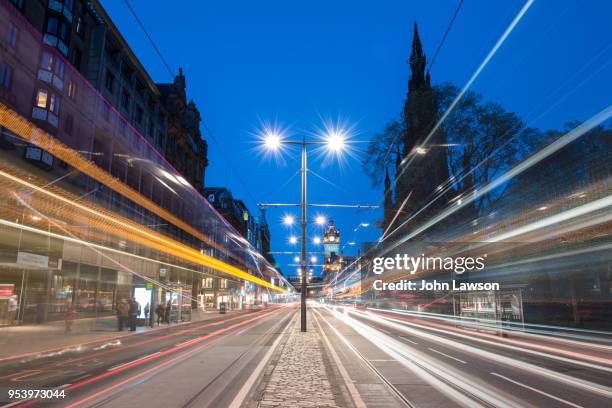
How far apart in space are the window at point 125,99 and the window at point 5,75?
16947mm

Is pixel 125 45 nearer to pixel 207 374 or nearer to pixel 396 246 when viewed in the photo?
pixel 396 246

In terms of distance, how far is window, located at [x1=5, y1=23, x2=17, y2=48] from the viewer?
88.9ft

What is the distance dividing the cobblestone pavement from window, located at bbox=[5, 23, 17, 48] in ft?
84.2

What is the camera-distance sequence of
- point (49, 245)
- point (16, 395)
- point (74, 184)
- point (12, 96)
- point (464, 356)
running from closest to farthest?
point (16, 395), point (464, 356), point (12, 96), point (49, 245), point (74, 184)

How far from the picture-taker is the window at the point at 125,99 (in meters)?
44.3

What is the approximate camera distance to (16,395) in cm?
813

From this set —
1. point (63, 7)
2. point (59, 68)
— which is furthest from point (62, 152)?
→ point (63, 7)

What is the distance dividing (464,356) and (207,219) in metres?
52.9

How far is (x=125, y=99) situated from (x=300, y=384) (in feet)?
140

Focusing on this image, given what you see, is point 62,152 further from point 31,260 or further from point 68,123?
point 31,260

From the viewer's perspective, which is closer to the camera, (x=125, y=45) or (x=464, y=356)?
(x=464, y=356)

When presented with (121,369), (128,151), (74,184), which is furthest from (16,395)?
(128,151)

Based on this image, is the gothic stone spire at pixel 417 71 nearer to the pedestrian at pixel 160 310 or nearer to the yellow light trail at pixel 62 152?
the yellow light trail at pixel 62 152

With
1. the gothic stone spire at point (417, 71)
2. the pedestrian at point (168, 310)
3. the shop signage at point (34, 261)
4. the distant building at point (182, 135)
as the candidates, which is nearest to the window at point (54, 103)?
the shop signage at point (34, 261)
